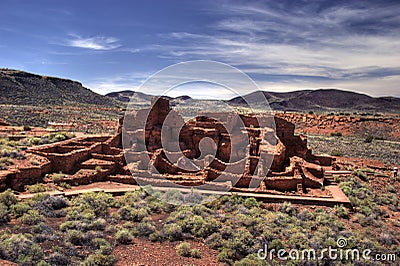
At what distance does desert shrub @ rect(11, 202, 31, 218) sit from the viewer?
1005 cm

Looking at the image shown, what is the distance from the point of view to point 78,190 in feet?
44.6

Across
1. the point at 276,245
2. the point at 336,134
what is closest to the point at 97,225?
the point at 276,245

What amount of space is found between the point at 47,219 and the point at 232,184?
8.19 meters

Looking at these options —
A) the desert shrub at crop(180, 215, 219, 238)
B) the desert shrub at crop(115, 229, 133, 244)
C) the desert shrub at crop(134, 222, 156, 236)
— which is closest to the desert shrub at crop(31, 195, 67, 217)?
the desert shrub at crop(115, 229, 133, 244)

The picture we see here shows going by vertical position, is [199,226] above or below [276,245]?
above

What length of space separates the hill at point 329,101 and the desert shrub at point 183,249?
3909 inches

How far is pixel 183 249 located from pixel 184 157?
333 inches

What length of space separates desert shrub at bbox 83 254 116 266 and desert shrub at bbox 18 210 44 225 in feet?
9.76

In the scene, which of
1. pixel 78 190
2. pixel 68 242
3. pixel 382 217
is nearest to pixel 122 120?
pixel 78 190

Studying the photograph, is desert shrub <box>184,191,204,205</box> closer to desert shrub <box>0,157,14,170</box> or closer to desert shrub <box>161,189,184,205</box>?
desert shrub <box>161,189,184,205</box>

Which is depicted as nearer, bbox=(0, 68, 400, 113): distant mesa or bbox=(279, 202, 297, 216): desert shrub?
bbox=(279, 202, 297, 216): desert shrub

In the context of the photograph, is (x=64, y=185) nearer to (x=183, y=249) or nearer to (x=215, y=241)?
(x=183, y=249)

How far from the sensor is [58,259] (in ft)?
24.7

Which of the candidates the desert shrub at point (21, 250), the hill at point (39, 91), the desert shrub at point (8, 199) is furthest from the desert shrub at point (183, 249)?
the hill at point (39, 91)
